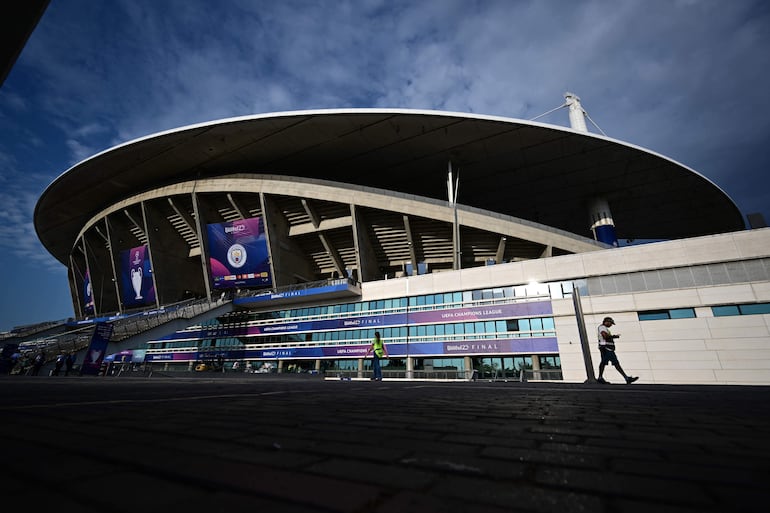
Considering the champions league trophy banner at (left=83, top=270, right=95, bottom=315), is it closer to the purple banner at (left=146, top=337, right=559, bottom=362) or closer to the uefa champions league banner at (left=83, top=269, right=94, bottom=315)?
the uefa champions league banner at (left=83, top=269, right=94, bottom=315)

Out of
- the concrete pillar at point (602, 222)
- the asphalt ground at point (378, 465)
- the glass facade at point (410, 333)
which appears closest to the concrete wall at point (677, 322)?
the glass facade at point (410, 333)

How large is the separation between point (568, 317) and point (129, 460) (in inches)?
858

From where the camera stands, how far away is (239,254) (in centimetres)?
3188

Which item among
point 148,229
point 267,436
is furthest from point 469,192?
point 267,436

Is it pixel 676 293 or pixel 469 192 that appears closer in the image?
pixel 676 293

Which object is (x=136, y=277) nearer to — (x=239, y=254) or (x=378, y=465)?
(x=239, y=254)

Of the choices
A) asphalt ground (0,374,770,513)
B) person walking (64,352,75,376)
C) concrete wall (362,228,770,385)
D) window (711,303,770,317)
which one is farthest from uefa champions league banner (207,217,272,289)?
asphalt ground (0,374,770,513)

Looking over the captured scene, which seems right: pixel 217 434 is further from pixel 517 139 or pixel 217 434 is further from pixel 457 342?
pixel 517 139

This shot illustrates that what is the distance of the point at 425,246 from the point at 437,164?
7.43m

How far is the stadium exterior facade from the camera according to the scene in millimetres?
17953

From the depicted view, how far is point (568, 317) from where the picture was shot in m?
19.8

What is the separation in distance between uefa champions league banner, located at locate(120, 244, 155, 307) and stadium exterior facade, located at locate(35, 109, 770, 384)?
0.32m

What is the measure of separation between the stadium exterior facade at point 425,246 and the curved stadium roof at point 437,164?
20cm

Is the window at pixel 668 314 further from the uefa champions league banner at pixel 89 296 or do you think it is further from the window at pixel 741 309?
the uefa champions league banner at pixel 89 296
